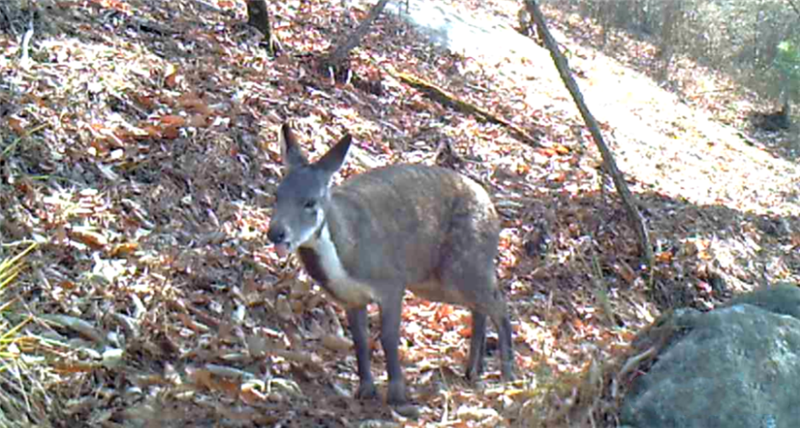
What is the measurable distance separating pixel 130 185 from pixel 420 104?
4.45 meters

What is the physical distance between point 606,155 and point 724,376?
361cm

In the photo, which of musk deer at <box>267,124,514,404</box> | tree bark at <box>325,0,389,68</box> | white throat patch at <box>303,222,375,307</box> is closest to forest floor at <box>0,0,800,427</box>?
tree bark at <box>325,0,389,68</box>

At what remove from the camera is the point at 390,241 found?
630 cm

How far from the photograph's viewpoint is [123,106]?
26.8 feet

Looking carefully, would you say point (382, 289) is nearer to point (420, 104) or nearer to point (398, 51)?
point (420, 104)

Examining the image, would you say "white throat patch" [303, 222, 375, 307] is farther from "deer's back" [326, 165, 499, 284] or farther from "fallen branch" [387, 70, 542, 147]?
"fallen branch" [387, 70, 542, 147]

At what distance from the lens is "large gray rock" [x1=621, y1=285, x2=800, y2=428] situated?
552cm

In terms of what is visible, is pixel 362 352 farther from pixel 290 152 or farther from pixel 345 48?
pixel 345 48

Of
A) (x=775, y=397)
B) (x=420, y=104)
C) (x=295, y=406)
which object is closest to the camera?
(x=775, y=397)

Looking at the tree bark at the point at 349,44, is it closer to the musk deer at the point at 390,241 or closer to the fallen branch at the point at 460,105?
the fallen branch at the point at 460,105

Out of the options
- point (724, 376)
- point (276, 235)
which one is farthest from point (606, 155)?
point (276, 235)

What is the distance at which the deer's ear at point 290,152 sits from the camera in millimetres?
5996

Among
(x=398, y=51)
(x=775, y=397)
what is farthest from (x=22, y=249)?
(x=398, y=51)

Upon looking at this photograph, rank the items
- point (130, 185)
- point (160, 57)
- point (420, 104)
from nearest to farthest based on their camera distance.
→ point (130, 185)
point (160, 57)
point (420, 104)
